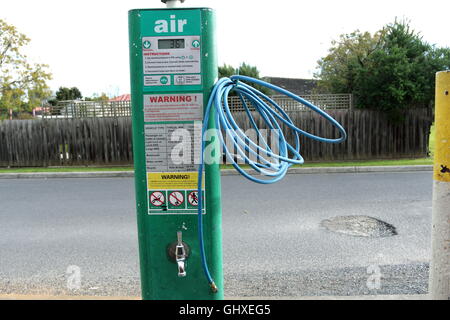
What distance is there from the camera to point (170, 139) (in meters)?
2.08

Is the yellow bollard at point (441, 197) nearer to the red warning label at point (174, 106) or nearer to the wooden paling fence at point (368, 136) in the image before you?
the red warning label at point (174, 106)

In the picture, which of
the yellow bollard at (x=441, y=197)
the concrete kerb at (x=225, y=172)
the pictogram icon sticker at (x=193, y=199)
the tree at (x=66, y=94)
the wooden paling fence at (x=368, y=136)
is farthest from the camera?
the tree at (x=66, y=94)

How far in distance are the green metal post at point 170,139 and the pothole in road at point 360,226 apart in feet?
11.5

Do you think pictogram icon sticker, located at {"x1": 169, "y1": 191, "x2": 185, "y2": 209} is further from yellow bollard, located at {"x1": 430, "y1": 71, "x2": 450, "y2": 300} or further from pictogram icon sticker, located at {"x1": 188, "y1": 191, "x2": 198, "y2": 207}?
yellow bollard, located at {"x1": 430, "y1": 71, "x2": 450, "y2": 300}

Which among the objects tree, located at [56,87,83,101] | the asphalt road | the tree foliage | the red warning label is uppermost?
tree, located at [56,87,83,101]

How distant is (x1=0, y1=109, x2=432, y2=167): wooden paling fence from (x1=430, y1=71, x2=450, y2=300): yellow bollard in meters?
11.0

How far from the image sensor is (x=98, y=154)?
1417 centimetres

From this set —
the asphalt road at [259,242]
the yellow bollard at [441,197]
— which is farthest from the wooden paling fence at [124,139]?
the yellow bollard at [441,197]

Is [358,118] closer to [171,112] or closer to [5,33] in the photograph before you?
[171,112]

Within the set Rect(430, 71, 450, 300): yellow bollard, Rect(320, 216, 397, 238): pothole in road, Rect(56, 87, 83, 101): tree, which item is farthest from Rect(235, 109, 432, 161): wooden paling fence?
Rect(56, 87, 83, 101): tree

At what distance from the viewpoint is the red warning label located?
6.71 feet

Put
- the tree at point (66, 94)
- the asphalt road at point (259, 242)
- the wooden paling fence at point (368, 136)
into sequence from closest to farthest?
the asphalt road at point (259, 242), the wooden paling fence at point (368, 136), the tree at point (66, 94)

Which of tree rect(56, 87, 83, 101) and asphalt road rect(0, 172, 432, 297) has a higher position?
tree rect(56, 87, 83, 101)

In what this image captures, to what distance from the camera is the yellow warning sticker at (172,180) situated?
83.2 inches
